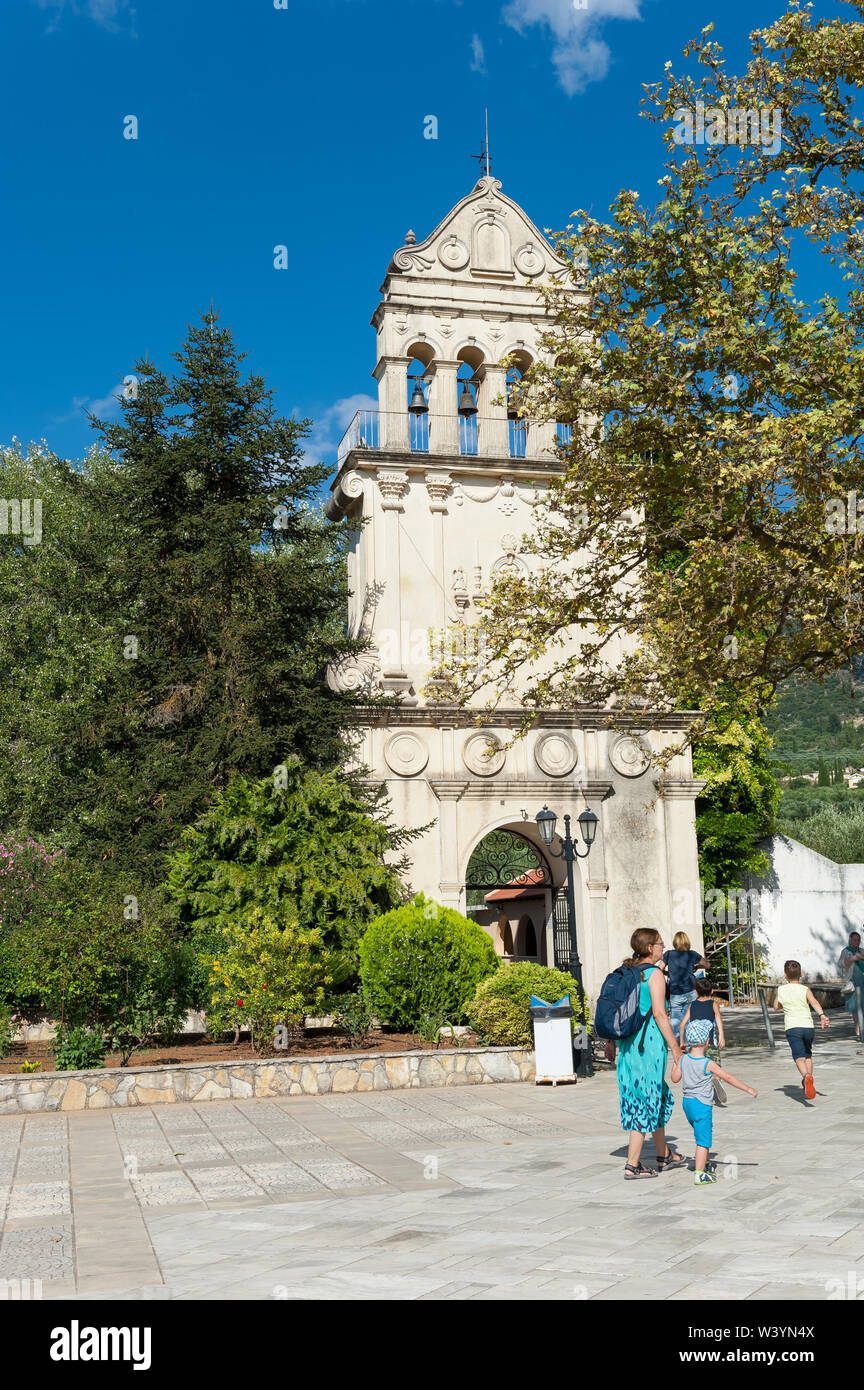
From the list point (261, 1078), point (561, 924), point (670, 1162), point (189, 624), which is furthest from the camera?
point (561, 924)

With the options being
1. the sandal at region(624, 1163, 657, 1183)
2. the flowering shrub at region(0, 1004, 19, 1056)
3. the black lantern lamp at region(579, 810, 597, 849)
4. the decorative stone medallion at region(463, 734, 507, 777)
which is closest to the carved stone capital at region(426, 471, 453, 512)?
the decorative stone medallion at region(463, 734, 507, 777)

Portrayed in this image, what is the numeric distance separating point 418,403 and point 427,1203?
60.6 feet

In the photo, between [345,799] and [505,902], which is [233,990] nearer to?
[345,799]

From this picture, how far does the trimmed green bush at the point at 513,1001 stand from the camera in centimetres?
1614

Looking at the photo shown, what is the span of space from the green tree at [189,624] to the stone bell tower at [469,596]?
1.13 meters

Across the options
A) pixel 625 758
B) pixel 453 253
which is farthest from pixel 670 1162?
pixel 453 253

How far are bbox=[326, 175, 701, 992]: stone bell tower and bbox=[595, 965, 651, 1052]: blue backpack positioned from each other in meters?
12.7

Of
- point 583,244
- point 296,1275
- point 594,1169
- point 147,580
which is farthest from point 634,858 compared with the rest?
point 296,1275

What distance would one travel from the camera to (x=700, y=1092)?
340 inches

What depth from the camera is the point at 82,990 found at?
15.2m

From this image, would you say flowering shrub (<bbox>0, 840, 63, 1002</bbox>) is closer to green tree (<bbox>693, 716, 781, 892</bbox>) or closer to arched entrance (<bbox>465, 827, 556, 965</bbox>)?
arched entrance (<bbox>465, 827, 556, 965</bbox>)

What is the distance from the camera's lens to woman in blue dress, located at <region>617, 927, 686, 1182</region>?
8.71 meters

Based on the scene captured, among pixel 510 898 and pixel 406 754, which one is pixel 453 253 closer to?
pixel 406 754

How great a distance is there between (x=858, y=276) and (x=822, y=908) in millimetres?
20809
